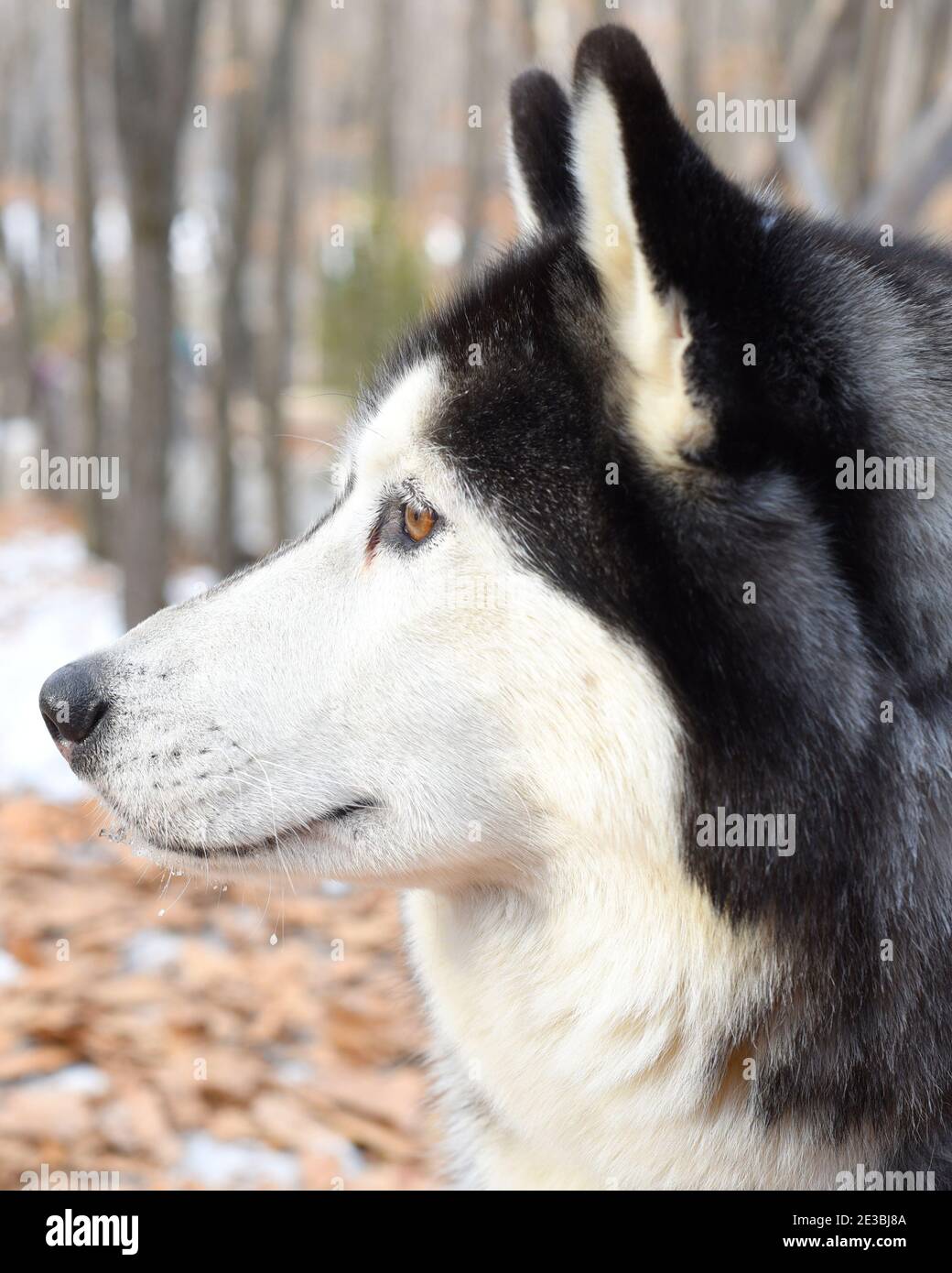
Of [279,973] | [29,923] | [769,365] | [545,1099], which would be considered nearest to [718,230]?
[769,365]

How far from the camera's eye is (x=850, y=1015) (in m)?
1.61

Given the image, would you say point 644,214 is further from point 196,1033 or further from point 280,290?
point 280,290

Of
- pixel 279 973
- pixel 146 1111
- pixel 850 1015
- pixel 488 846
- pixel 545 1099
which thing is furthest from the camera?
pixel 279 973

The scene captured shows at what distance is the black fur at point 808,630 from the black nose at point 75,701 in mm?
692

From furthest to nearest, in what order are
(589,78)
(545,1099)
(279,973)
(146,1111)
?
(279,973) < (146,1111) < (545,1099) < (589,78)

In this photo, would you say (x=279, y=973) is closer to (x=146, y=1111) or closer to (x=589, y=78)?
(x=146, y=1111)

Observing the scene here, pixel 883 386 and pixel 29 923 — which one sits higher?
pixel 883 386

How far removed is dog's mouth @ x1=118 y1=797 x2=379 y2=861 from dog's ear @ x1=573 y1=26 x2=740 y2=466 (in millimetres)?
686

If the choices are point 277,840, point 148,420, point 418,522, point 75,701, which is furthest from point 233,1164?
point 148,420

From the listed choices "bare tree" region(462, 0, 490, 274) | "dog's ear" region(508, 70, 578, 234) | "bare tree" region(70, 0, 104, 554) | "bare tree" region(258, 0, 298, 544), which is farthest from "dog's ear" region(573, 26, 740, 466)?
"bare tree" region(462, 0, 490, 274)

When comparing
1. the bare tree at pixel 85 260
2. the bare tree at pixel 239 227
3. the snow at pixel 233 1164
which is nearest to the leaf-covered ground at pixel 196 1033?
the snow at pixel 233 1164

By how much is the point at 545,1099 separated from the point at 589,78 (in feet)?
4.93

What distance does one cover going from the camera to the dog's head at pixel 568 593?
5.09 ft

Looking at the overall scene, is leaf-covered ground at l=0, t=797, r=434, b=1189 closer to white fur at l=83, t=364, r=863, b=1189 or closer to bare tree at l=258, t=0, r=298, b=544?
white fur at l=83, t=364, r=863, b=1189
